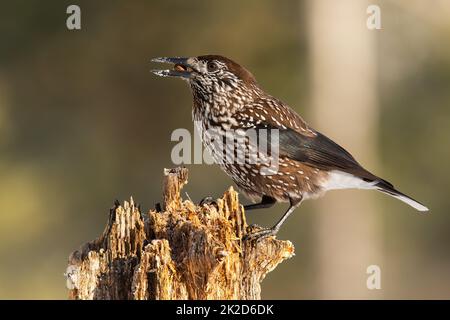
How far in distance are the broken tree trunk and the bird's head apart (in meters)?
1.70

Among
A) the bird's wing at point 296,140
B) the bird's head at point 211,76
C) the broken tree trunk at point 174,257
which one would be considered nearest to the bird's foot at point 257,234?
the broken tree trunk at point 174,257

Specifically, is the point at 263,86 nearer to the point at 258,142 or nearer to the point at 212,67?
the point at 212,67

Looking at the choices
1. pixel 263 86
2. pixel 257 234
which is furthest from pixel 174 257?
pixel 263 86

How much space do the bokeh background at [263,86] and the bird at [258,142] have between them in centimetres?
771

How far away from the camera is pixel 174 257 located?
18.6 feet

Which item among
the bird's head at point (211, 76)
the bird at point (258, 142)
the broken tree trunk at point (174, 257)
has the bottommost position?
the broken tree trunk at point (174, 257)

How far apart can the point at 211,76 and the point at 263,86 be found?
9.76 m

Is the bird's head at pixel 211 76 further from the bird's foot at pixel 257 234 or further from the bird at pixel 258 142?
the bird's foot at pixel 257 234

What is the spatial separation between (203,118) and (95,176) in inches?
441

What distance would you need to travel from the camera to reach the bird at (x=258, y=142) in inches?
Result: 288

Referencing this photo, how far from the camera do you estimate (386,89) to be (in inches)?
707

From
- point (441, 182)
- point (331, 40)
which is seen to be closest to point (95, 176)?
point (331, 40)

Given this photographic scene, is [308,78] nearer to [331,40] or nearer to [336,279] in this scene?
[331,40]

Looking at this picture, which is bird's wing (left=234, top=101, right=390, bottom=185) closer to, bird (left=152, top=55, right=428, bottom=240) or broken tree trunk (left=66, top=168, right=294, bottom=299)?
→ bird (left=152, top=55, right=428, bottom=240)
